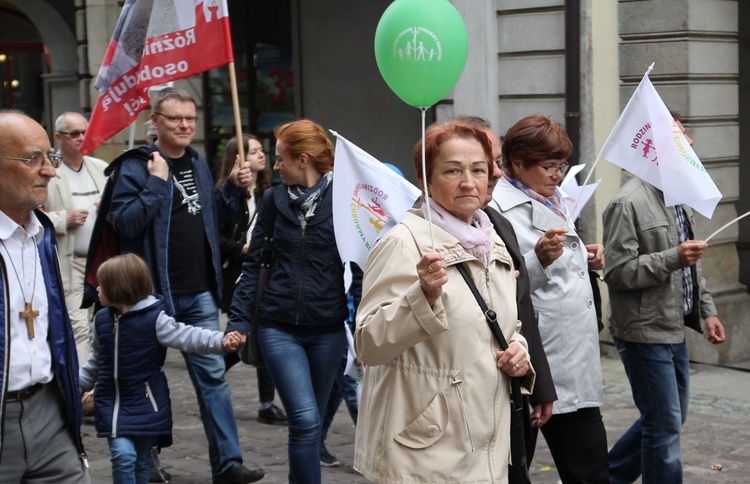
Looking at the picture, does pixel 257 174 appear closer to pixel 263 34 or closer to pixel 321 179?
pixel 321 179

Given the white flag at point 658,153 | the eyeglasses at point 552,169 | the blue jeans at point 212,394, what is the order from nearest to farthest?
1. the eyeglasses at point 552,169
2. the white flag at point 658,153
3. the blue jeans at point 212,394

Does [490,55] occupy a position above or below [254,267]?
above

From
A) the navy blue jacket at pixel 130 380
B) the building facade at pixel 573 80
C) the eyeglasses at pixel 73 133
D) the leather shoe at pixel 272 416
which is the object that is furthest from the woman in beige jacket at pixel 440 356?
the building facade at pixel 573 80

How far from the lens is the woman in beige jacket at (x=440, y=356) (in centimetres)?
395

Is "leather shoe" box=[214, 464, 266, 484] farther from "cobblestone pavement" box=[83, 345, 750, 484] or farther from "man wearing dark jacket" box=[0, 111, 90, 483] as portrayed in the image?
"man wearing dark jacket" box=[0, 111, 90, 483]

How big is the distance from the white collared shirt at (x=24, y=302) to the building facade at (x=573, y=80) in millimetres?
6807

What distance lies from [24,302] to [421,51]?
1.66 metres

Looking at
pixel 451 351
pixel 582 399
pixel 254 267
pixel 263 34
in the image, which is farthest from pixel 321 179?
pixel 263 34

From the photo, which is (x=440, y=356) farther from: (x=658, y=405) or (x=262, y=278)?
(x=262, y=278)

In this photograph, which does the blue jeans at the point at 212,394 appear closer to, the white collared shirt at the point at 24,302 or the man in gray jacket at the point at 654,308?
the man in gray jacket at the point at 654,308

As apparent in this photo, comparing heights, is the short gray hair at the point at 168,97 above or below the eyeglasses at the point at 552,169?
above

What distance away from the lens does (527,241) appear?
5.20 metres

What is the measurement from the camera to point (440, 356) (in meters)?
3.99

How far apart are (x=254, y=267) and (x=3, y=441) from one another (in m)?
2.24
